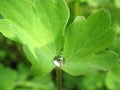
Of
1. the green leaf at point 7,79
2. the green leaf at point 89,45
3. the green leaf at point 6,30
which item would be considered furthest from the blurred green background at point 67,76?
the green leaf at point 6,30

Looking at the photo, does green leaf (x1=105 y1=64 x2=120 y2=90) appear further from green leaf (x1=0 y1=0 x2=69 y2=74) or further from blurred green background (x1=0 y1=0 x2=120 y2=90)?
green leaf (x1=0 y1=0 x2=69 y2=74)

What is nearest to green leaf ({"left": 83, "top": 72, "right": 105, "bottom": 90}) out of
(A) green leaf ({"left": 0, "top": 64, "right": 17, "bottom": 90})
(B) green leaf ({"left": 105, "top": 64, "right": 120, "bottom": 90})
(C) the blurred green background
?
(C) the blurred green background

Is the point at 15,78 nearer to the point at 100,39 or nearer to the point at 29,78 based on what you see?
the point at 29,78

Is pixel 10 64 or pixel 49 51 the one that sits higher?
pixel 10 64

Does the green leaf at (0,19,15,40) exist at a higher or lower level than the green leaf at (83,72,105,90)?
lower

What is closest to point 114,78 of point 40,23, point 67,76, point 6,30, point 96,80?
point 96,80

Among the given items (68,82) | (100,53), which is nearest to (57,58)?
(100,53)
